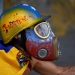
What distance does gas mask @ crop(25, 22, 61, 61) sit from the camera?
8.98 feet

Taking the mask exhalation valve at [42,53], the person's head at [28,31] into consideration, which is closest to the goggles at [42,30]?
the person's head at [28,31]

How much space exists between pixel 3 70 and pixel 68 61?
9.94 feet

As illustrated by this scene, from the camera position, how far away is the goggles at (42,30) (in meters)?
2.75

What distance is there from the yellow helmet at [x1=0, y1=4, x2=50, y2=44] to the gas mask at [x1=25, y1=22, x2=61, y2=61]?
0.05 metres

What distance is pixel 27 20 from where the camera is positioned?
2.73 m

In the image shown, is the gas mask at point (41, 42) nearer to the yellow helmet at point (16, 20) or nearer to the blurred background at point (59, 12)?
the yellow helmet at point (16, 20)

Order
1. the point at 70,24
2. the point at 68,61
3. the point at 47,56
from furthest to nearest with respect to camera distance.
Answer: the point at 70,24 → the point at 68,61 → the point at 47,56

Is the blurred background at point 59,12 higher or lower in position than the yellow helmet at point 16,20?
lower

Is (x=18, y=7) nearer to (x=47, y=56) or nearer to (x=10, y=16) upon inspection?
(x=10, y=16)

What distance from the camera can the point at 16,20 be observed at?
108 inches

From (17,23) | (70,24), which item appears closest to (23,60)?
(17,23)

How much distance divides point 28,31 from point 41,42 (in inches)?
5.3

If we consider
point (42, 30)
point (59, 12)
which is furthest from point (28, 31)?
point (59, 12)

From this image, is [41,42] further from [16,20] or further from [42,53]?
[16,20]
